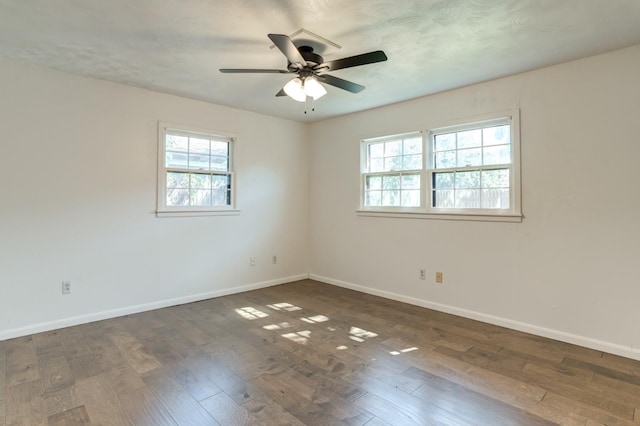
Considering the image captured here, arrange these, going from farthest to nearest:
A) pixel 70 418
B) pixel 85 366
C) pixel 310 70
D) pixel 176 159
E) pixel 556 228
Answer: pixel 176 159 → pixel 556 228 → pixel 310 70 → pixel 85 366 → pixel 70 418

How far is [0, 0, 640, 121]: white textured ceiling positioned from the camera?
2.22 m

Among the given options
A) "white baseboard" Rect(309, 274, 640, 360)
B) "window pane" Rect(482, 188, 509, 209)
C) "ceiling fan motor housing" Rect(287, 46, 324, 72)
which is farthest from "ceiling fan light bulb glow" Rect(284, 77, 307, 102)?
"white baseboard" Rect(309, 274, 640, 360)

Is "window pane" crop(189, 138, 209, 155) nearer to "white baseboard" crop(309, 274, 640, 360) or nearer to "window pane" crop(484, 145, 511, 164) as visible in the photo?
"white baseboard" crop(309, 274, 640, 360)

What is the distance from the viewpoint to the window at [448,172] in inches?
137

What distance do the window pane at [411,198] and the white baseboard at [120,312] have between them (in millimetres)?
2268

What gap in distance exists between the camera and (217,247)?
454cm

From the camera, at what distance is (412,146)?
14.1ft

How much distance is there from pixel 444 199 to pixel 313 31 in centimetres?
241

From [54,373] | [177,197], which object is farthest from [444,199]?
[54,373]

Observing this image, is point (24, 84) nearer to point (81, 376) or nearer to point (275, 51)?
point (275, 51)

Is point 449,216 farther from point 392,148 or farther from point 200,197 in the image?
point 200,197

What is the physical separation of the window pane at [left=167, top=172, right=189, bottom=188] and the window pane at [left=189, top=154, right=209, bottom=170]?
15 cm

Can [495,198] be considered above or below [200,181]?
below

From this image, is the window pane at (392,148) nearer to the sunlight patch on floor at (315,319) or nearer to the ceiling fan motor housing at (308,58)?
the ceiling fan motor housing at (308,58)
